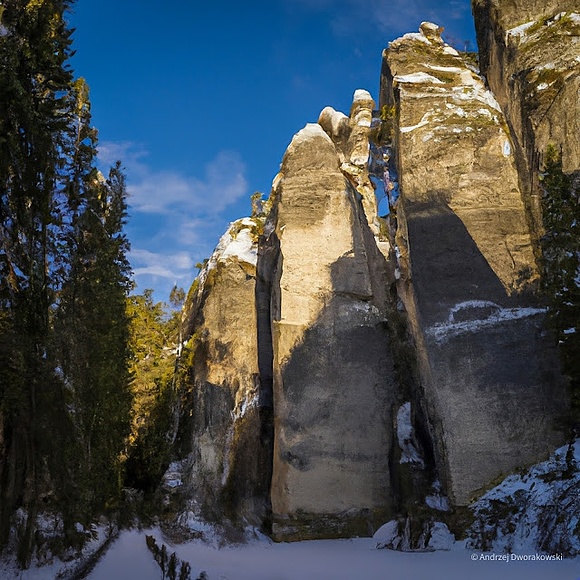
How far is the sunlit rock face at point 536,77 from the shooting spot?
12.8 m

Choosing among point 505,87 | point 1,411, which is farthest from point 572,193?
point 1,411

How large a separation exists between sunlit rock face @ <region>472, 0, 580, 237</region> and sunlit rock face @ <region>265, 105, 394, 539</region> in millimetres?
5161

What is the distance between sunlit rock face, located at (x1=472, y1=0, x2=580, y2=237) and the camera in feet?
42.0

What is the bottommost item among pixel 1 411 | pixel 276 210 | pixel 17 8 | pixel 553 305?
pixel 1 411

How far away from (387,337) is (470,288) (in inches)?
152

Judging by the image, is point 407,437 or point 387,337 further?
point 387,337

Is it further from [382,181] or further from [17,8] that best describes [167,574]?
[382,181]

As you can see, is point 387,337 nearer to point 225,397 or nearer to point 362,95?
point 225,397

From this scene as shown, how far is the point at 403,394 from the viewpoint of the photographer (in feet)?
51.1

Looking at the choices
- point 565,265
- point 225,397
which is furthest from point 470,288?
point 225,397

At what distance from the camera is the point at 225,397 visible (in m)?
18.2

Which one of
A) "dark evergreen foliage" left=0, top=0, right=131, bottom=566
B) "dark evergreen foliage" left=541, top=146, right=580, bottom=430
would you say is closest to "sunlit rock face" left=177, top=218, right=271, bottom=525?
"dark evergreen foliage" left=0, top=0, right=131, bottom=566

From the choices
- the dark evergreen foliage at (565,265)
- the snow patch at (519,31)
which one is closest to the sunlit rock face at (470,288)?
the dark evergreen foliage at (565,265)

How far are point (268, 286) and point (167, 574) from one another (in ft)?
32.6
